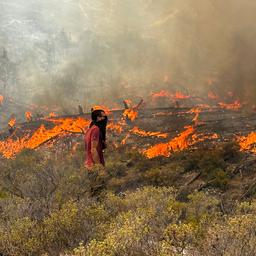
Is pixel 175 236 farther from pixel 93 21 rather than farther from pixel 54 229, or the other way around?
pixel 93 21

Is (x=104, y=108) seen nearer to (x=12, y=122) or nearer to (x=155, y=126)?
(x=155, y=126)

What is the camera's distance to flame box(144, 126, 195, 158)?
324 ft

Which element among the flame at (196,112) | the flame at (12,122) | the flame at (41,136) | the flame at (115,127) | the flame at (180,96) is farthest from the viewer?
the flame at (180,96)

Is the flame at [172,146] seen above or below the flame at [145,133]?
below

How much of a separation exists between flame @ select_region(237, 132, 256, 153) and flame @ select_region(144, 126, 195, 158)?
1311 cm

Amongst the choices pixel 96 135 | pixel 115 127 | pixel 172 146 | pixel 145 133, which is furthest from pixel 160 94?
pixel 96 135

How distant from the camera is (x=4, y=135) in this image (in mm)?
110250

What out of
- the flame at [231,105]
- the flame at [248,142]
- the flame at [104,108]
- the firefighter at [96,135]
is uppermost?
the firefighter at [96,135]

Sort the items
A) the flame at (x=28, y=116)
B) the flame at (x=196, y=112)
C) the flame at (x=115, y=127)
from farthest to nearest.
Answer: the flame at (x=28, y=116), the flame at (x=115, y=127), the flame at (x=196, y=112)

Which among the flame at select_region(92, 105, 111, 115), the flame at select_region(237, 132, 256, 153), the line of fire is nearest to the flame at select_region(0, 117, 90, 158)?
the line of fire

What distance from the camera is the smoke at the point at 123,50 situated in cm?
12600

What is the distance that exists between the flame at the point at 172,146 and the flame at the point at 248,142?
13.1 meters

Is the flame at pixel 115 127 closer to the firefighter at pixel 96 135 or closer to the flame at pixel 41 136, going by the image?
the flame at pixel 41 136

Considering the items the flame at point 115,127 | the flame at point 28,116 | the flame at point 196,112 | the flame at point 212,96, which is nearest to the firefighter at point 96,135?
the flame at point 115,127
